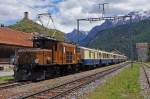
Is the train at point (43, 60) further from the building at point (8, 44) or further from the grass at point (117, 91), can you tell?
the building at point (8, 44)

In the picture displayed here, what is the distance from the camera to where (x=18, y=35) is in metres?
61.9

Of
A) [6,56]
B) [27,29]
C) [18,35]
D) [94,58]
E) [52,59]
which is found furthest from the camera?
[27,29]

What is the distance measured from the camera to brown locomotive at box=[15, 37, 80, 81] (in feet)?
95.0

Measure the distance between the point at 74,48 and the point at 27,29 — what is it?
115 meters

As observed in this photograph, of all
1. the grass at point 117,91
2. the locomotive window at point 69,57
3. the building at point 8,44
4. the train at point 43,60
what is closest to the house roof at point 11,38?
the building at point 8,44

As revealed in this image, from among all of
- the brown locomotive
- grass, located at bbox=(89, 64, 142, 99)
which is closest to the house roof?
the brown locomotive

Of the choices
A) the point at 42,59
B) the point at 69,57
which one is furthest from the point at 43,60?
the point at 69,57

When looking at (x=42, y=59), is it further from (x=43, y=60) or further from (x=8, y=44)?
(x=8, y=44)

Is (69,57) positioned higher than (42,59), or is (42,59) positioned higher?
(69,57)

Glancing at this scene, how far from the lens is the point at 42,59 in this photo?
29.7m

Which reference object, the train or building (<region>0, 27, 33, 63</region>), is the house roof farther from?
the train

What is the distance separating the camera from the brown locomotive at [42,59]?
29.0 m

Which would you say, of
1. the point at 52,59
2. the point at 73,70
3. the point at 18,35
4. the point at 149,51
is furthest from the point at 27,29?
the point at 52,59

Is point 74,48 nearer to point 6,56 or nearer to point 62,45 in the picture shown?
point 62,45
